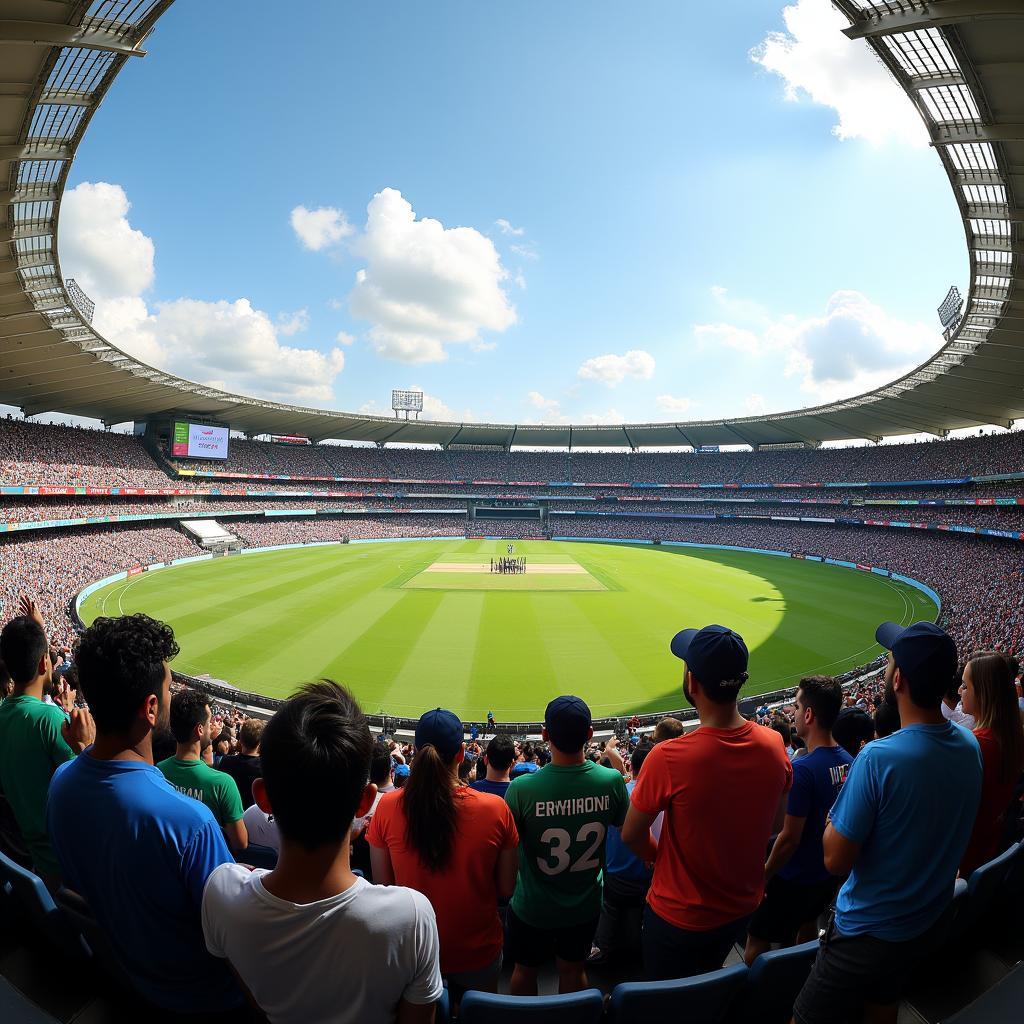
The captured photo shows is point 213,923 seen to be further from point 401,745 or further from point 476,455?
point 476,455

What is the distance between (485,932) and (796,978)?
178 cm

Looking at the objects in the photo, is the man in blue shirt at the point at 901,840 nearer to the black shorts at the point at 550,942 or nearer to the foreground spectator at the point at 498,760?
the black shorts at the point at 550,942

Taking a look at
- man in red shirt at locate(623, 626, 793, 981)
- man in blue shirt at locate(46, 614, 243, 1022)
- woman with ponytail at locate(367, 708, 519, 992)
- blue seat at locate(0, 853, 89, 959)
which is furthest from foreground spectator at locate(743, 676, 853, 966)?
blue seat at locate(0, 853, 89, 959)

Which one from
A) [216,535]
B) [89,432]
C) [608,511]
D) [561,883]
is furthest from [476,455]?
[561,883]

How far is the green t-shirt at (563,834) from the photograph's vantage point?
3.41 m

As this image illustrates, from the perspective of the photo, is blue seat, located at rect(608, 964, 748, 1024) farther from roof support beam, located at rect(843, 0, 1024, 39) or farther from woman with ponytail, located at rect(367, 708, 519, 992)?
roof support beam, located at rect(843, 0, 1024, 39)

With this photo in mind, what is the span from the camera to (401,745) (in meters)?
15.9

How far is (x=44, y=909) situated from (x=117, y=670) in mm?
2190

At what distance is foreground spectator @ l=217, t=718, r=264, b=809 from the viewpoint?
5843 mm

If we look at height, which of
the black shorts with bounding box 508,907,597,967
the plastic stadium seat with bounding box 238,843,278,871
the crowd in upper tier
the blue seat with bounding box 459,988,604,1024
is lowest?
the plastic stadium seat with bounding box 238,843,278,871

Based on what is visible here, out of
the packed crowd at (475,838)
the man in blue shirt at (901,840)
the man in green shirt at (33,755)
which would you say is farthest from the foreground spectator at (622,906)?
the man in green shirt at (33,755)

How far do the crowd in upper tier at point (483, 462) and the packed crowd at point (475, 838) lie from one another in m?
46.7

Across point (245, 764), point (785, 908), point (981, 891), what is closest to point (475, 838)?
point (785, 908)

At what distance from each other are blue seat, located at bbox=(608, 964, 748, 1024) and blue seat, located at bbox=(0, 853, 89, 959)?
347 cm
